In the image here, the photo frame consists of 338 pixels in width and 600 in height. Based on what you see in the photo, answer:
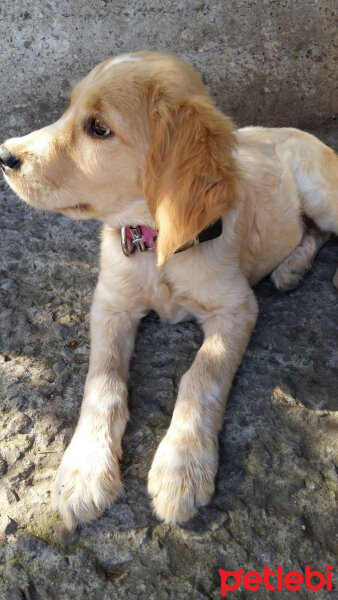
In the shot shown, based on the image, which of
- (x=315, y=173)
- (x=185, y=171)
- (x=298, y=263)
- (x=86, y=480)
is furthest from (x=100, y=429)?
(x=315, y=173)

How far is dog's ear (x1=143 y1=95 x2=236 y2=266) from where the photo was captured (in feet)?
7.50

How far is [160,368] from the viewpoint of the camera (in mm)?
2926

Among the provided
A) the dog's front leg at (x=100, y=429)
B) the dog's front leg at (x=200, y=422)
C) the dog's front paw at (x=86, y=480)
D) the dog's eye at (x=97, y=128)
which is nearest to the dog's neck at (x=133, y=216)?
the dog's eye at (x=97, y=128)

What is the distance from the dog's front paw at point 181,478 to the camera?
2238 mm

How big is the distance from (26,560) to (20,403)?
0.83 meters

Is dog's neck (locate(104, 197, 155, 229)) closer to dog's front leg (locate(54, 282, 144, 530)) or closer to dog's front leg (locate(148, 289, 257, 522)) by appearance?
dog's front leg (locate(54, 282, 144, 530))

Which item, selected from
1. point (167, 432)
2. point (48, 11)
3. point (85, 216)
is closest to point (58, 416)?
point (167, 432)

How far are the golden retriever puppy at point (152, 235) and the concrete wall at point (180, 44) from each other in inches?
63.8

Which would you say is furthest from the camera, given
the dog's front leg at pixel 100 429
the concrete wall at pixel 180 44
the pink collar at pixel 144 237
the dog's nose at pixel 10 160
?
the concrete wall at pixel 180 44

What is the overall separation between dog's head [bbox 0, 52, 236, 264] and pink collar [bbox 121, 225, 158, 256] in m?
0.09

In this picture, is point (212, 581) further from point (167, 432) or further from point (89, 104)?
point (89, 104)

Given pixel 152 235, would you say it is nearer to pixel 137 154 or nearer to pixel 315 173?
pixel 137 154

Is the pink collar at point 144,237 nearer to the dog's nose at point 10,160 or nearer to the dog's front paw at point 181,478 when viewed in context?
the dog's nose at point 10,160

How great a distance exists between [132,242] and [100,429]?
3.25ft
